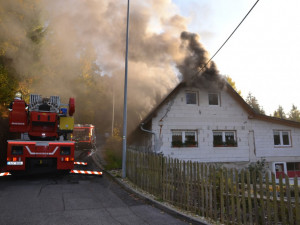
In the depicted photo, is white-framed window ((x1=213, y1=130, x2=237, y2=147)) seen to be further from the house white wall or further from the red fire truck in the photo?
the red fire truck

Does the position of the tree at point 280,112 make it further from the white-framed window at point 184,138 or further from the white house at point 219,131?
the white-framed window at point 184,138

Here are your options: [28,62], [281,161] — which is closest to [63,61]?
[28,62]

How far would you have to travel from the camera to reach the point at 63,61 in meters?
22.3

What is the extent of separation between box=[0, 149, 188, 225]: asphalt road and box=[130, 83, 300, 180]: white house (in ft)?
16.4

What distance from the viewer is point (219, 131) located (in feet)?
44.4

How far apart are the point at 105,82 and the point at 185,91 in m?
25.7

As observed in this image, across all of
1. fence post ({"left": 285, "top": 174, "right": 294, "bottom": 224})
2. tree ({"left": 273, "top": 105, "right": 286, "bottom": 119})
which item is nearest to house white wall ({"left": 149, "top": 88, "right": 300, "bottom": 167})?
fence post ({"left": 285, "top": 174, "right": 294, "bottom": 224})

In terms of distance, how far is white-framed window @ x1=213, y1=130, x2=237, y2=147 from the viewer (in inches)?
523

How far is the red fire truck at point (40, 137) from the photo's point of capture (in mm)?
8422

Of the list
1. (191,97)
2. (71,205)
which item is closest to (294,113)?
(191,97)

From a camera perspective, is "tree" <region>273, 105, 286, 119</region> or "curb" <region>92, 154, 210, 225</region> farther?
"tree" <region>273, 105, 286, 119</region>

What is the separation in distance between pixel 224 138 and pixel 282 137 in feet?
12.6

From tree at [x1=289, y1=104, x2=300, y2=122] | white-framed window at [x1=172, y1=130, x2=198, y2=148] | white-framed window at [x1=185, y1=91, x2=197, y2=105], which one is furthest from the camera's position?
tree at [x1=289, y1=104, x2=300, y2=122]

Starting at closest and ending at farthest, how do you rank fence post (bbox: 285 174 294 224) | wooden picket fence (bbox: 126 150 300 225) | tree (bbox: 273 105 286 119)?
fence post (bbox: 285 174 294 224) → wooden picket fence (bbox: 126 150 300 225) → tree (bbox: 273 105 286 119)
